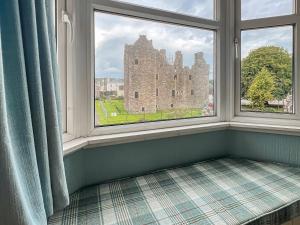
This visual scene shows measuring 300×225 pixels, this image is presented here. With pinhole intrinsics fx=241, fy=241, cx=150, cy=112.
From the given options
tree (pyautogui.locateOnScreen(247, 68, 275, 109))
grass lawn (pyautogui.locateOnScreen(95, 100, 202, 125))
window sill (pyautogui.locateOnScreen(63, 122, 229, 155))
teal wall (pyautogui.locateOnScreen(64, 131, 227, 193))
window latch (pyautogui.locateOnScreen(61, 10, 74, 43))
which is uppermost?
window latch (pyautogui.locateOnScreen(61, 10, 74, 43))

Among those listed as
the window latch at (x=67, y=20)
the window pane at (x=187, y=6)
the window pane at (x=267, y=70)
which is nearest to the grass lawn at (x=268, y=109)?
the window pane at (x=267, y=70)

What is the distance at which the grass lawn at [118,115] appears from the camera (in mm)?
1310

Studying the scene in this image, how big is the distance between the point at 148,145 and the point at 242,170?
582mm

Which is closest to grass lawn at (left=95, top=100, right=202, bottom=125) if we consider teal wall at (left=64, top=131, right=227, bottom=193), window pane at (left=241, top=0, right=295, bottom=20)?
teal wall at (left=64, top=131, right=227, bottom=193)

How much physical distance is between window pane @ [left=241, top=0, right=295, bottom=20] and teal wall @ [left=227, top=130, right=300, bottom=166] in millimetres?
804

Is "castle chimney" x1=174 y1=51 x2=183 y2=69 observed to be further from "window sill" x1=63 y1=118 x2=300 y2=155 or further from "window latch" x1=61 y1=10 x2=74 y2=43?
"window latch" x1=61 y1=10 x2=74 y2=43

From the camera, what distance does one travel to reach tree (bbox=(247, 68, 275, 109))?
1.63 m

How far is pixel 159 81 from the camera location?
151cm

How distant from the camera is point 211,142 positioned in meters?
1.65

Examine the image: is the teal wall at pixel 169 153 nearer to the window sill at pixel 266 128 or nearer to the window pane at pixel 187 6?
the window sill at pixel 266 128

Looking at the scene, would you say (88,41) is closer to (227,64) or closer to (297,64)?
(227,64)

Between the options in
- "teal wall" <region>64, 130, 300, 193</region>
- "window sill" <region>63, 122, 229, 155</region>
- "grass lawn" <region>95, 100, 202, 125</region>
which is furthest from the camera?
"grass lawn" <region>95, 100, 202, 125</region>

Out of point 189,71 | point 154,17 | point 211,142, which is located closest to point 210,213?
point 211,142

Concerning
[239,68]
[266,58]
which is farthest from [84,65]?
[266,58]
